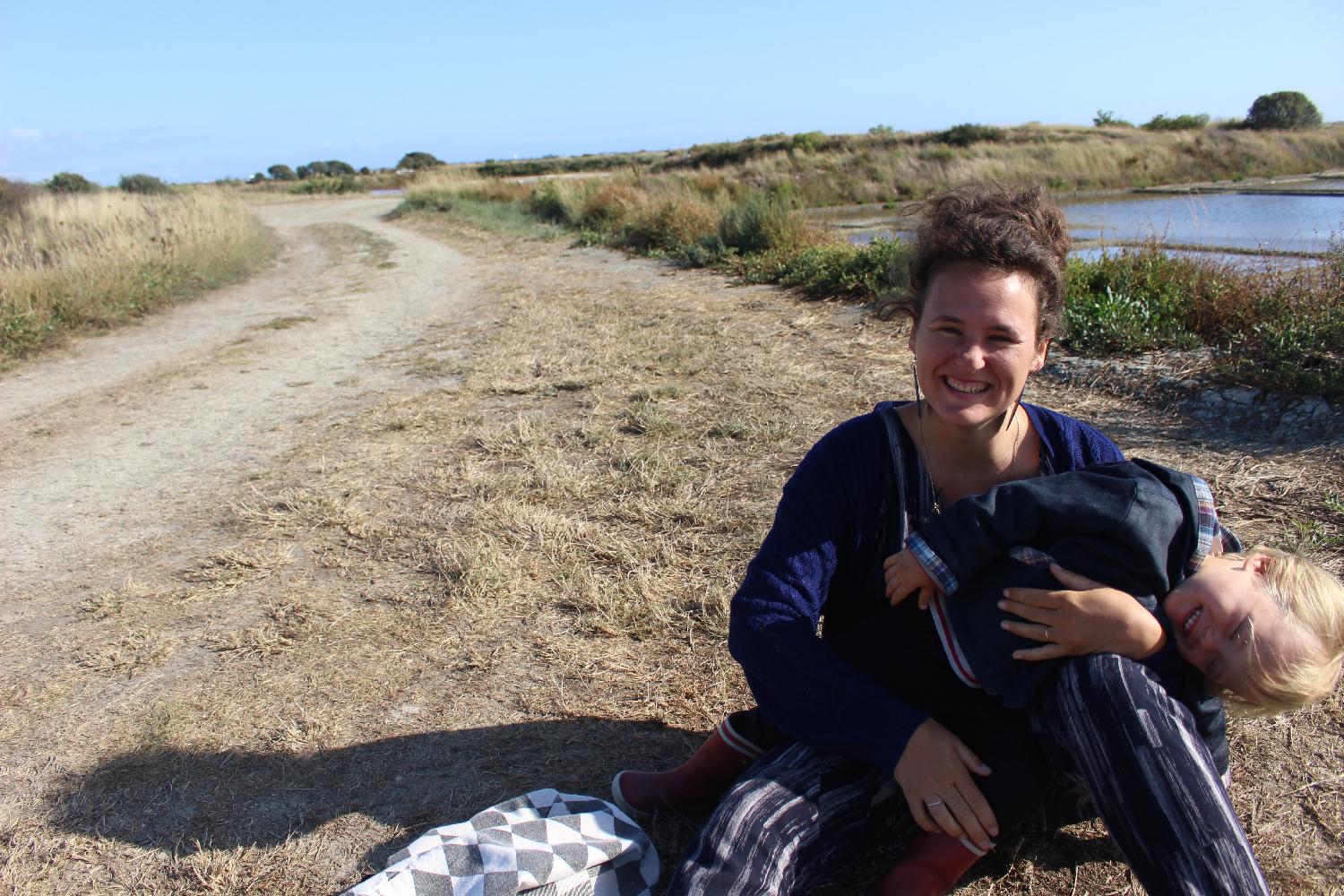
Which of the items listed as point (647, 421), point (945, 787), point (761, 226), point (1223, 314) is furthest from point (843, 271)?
point (945, 787)

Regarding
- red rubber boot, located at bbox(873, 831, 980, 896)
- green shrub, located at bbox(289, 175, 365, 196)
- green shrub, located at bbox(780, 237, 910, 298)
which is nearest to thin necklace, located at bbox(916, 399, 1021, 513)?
red rubber boot, located at bbox(873, 831, 980, 896)

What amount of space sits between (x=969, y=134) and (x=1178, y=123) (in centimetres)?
910

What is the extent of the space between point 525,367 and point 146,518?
265 cm

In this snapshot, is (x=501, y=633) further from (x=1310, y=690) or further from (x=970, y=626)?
(x=1310, y=690)

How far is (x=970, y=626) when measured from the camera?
1623 mm

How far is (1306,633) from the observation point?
4.97 feet

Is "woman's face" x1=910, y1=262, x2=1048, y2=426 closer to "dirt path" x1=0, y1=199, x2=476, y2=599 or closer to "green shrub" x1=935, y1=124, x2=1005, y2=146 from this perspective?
"dirt path" x1=0, y1=199, x2=476, y2=599

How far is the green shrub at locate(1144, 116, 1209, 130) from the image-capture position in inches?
1330

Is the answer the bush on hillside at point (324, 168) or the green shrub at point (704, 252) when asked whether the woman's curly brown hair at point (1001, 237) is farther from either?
the bush on hillside at point (324, 168)

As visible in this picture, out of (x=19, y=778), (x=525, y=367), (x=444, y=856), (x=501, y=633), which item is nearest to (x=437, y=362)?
(x=525, y=367)

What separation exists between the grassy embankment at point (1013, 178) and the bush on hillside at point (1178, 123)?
1481mm

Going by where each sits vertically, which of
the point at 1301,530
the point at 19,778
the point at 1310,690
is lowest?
the point at 19,778

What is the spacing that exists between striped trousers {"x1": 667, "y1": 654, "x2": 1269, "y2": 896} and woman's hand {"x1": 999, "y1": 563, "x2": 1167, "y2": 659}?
31 millimetres

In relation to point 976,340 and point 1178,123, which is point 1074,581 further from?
point 1178,123
